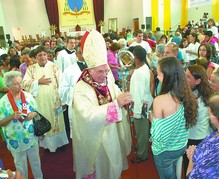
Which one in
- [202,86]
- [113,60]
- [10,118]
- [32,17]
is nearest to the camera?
[202,86]

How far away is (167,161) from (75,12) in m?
18.5

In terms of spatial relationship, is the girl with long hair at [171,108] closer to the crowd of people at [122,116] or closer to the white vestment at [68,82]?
the crowd of people at [122,116]

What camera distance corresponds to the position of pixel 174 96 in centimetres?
197

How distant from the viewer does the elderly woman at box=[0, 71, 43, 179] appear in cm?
248

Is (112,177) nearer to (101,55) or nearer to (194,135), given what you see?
(194,135)

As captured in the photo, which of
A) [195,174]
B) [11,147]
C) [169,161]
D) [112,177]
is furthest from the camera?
[11,147]

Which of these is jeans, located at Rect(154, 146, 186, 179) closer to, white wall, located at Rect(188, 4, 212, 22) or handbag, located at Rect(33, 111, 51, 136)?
handbag, located at Rect(33, 111, 51, 136)

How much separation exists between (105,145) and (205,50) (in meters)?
2.74

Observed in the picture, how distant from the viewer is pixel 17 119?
8.00 ft

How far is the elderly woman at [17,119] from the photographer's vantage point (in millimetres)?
2482

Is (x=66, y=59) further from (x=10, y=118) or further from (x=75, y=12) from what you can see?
(x=75, y=12)

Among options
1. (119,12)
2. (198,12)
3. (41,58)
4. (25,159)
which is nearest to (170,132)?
(25,159)

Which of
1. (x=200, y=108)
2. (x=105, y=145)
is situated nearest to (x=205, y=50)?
(x=200, y=108)

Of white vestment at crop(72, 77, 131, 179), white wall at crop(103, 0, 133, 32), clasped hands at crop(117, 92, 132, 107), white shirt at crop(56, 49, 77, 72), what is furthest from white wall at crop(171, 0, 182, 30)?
clasped hands at crop(117, 92, 132, 107)
